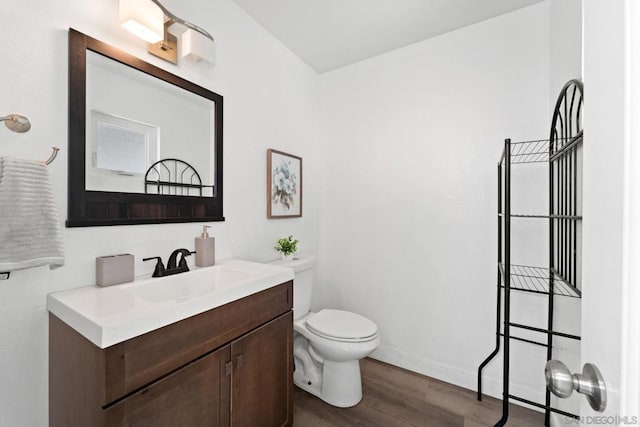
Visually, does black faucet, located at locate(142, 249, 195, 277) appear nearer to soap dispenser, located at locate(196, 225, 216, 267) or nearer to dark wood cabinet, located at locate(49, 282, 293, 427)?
soap dispenser, located at locate(196, 225, 216, 267)

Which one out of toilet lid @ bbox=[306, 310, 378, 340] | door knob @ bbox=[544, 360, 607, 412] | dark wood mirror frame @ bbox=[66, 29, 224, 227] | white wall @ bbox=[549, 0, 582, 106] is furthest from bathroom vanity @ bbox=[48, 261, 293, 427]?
white wall @ bbox=[549, 0, 582, 106]

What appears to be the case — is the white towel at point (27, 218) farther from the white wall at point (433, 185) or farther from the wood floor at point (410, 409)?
the white wall at point (433, 185)

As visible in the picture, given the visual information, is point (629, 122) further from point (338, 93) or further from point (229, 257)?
point (338, 93)

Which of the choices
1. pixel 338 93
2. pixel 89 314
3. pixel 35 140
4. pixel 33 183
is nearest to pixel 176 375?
pixel 89 314

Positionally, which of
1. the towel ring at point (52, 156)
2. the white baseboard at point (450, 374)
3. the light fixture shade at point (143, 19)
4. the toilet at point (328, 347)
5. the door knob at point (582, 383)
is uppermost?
the light fixture shade at point (143, 19)

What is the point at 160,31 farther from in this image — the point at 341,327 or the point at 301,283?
the point at 341,327

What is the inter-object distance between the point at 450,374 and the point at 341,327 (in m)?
0.92

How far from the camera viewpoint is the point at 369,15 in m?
1.82

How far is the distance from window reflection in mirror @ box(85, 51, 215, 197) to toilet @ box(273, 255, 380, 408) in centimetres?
96

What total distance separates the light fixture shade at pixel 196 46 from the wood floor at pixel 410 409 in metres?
2.07

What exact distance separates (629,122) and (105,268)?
4.90 ft

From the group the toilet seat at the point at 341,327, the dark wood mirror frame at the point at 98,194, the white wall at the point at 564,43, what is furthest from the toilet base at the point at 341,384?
the white wall at the point at 564,43

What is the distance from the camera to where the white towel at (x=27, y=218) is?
0.83m

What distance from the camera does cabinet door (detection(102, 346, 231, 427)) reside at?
0.80m
